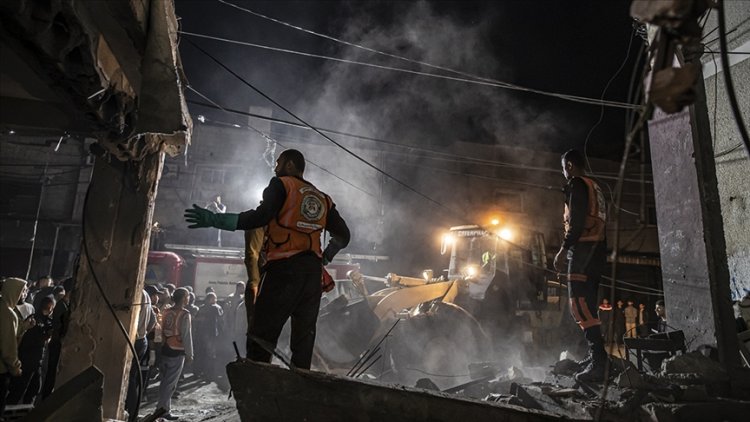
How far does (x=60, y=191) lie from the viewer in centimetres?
2383

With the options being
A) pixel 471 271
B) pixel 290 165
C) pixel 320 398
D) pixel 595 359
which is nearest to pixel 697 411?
pixel 595 359

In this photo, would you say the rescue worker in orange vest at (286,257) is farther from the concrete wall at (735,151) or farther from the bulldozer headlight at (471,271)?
the bulldozer headlight at (471,271)

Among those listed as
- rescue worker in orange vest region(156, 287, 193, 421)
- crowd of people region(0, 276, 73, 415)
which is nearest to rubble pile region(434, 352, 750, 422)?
rescue worker in orange vest region(156, 287, 193, 421)

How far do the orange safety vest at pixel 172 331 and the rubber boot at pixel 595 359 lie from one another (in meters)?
6.35

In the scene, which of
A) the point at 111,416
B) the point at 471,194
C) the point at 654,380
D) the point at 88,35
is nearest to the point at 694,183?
the point at 654,380

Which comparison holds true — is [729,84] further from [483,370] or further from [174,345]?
[174,345]

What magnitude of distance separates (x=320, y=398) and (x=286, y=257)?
1166 millimetres

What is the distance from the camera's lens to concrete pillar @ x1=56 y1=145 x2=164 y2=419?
15.7 ft

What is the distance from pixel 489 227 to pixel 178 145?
943cm

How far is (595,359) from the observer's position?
4.06m

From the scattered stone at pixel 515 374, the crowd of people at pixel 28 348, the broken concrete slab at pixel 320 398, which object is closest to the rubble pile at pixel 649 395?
the broken concrete slab at pixel 320 398

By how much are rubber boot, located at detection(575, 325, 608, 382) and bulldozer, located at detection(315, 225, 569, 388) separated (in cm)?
329

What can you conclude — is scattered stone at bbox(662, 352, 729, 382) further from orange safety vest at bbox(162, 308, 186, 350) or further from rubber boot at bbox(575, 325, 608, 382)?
orange safety vest at bbox(162, 308, 186, 350)

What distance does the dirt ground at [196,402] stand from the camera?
714 centimetres
